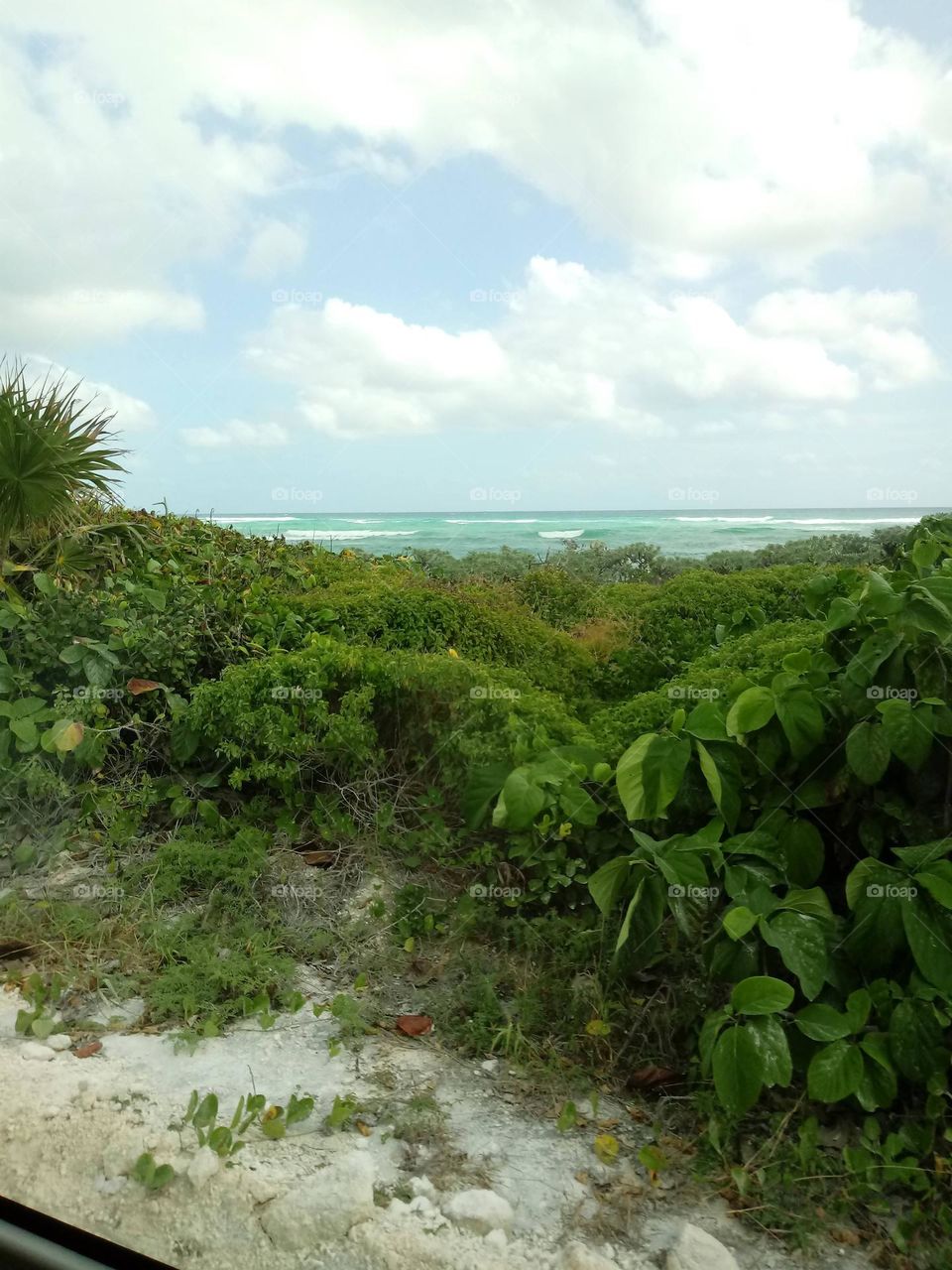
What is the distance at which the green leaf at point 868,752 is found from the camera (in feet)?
5.14

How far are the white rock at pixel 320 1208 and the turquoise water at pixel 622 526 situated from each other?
1.40 m

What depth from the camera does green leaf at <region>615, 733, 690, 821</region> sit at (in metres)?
1.70

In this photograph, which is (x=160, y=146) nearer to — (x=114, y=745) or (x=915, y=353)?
(x=114, y=745)

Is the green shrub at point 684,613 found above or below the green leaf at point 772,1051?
above

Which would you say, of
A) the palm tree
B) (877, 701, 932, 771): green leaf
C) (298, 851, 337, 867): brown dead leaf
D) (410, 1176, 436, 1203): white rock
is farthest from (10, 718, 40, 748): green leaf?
(877, 701, 932, 771): green leaf

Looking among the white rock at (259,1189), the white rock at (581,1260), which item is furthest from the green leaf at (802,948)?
Answer: the white rock at (259,1189)

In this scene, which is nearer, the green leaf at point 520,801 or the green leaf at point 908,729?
the green leaf at point 908,729

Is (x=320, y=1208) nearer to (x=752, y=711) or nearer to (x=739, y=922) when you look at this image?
(x=739, y=922)

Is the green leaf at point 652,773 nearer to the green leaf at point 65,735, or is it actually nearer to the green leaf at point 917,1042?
the green leaf at point 917,1042

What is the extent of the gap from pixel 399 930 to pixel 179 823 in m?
0.85

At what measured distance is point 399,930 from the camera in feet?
7.26

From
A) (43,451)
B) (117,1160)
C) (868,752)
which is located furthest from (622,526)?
(43,451)

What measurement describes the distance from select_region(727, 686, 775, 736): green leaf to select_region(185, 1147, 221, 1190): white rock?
1155 mm

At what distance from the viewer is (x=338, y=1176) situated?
1.49 m
